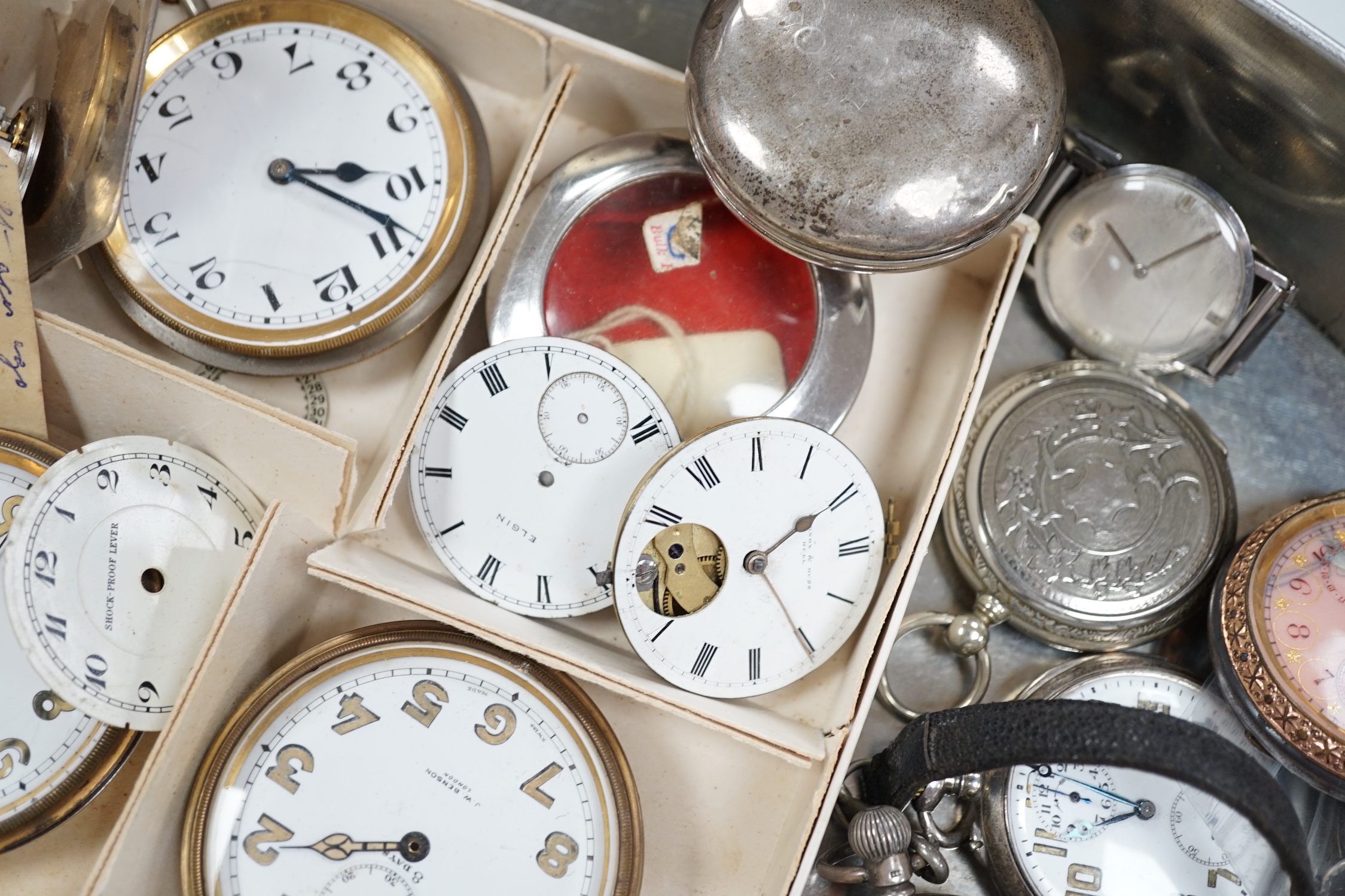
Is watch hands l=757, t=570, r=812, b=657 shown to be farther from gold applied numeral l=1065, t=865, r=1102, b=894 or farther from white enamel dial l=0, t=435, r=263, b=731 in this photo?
white enamel dial l=0, t=435, r=263, b=731

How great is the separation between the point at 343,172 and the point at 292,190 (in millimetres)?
65

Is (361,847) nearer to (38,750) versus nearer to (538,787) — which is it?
(538,787)

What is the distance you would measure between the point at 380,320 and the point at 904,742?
786 millimetres

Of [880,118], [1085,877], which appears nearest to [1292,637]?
[1085,877]

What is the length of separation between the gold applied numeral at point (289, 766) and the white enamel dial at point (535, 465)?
25 centimetres

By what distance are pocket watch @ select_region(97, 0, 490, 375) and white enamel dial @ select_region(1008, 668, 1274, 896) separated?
37.3 inches

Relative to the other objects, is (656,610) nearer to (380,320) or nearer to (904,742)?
(904,742)

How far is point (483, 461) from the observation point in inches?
50.1

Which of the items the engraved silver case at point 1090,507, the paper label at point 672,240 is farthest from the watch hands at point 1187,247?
the paper label at point 672,240

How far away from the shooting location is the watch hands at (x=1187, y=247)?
1426mm

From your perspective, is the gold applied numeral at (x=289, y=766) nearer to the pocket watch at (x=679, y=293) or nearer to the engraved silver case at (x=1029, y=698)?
the pocket watch at (x=679, y=293)

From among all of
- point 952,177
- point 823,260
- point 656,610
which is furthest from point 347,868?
point 952,177

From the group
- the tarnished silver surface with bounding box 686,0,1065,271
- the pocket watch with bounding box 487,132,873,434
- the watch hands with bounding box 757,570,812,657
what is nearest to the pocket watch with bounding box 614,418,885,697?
the watch hands with bounding box 757,570,812,657

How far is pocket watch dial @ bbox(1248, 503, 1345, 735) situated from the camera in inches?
49.9
